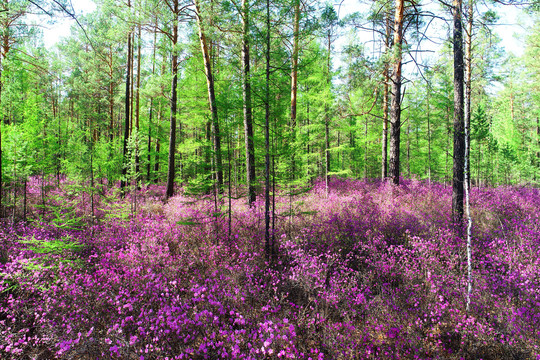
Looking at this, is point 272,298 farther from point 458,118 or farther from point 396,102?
point 396,102

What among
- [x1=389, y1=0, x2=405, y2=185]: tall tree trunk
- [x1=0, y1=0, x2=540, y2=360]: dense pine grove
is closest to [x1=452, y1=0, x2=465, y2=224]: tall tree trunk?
[x1=0, y1=0, x2=540, y2=360]: dense pine grove

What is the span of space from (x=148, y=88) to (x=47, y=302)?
1109 centimetres

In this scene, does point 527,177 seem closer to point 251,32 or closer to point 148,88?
point 251,32

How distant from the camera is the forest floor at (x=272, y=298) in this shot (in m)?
2.72

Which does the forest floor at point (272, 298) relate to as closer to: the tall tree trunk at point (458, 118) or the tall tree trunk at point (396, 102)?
the tall tree trunk at point (458, 118)

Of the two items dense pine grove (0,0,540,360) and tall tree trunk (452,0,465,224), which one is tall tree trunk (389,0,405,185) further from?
tall tree trunk (452,0,465,224)

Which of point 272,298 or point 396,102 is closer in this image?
point 272,298

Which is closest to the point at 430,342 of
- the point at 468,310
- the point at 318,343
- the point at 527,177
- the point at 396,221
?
the point at 468,310

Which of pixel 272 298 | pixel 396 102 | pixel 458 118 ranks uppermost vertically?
pixel 396 102

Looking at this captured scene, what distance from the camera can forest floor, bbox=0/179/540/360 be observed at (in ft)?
8.93

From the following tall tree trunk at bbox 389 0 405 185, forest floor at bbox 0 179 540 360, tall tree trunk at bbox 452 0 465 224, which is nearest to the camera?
forest floor at bbox 0 179 540 360

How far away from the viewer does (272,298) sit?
12.4ft

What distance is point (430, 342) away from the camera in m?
2.73

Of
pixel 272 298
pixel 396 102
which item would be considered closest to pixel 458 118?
pixel 396 102
